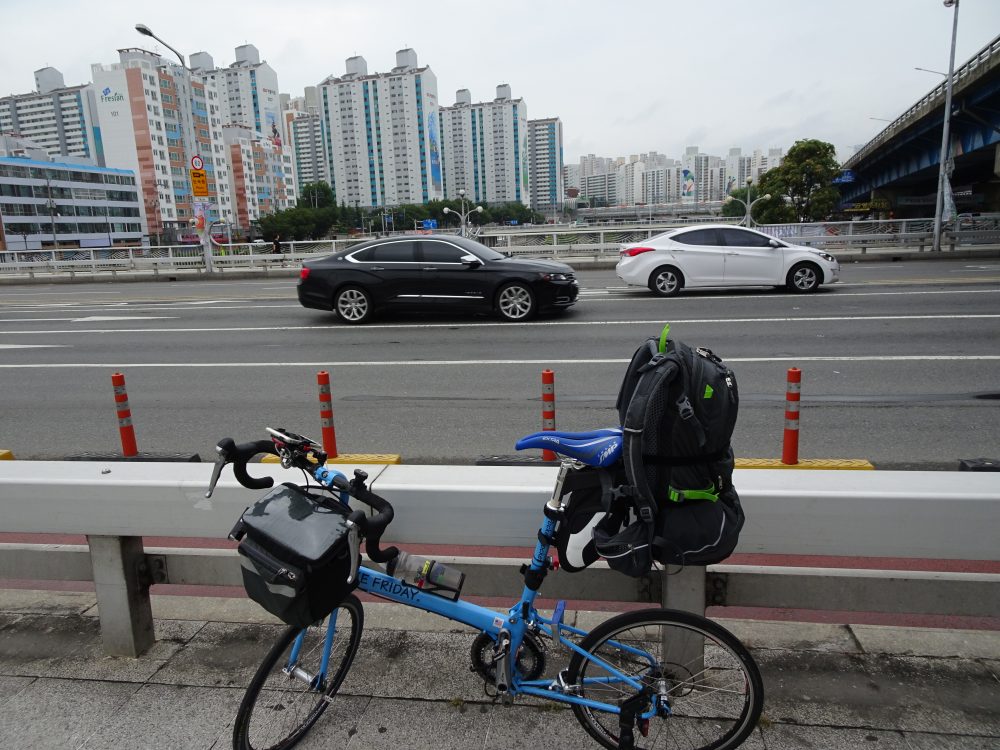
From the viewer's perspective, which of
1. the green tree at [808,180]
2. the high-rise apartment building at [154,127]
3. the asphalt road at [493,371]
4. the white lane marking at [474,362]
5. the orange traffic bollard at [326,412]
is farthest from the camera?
the high-rise apartment building at [154,127]

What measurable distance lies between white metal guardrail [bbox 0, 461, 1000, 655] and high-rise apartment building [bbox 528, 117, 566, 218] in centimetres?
18779

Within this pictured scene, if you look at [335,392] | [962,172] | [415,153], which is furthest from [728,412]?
[415,153]

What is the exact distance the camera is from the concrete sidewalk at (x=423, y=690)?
9.05ft

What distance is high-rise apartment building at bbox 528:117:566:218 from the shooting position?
7456 inches

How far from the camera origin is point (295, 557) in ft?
7.48

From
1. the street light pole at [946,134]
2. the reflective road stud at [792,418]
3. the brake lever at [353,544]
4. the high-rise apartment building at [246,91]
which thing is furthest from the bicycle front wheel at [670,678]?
the high-rise apartment building at [246,91]

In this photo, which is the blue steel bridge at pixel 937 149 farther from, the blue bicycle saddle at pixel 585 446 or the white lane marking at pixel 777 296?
the blue bicycle saddle at pixel 585 446

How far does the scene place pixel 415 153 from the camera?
160 meters

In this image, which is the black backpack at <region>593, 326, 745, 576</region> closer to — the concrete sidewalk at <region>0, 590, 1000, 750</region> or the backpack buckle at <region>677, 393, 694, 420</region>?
the backpack buckle at <region>677, 393, 694, 420</region>

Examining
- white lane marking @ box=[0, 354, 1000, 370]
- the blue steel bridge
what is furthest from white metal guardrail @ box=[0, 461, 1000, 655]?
the blue steel bridge

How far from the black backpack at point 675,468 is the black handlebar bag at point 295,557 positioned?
859mm

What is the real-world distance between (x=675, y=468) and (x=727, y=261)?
47.6ft

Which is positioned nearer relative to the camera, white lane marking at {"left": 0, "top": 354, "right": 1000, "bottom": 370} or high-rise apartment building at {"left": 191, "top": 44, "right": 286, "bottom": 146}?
white lane marking at {"left": 0, "top": 354, "right": 1000, "bottom": 370}

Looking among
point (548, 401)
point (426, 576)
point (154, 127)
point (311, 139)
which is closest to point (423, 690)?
point (426, 576)
